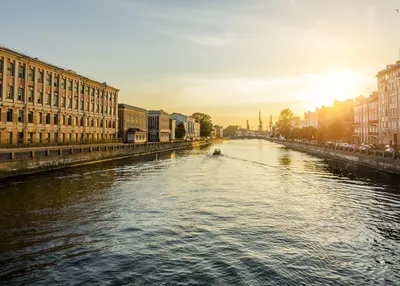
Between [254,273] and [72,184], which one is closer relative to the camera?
[254,273]

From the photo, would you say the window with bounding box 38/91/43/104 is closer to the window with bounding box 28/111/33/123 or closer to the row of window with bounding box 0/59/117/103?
the row of window with bounding box 0/59/117/103

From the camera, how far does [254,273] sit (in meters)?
13.4

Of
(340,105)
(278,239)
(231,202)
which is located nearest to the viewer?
(278,239)

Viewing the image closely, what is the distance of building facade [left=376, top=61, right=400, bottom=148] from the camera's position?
8200cm

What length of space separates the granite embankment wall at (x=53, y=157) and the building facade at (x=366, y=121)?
7697 centimetres

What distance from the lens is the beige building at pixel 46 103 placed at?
182 feet

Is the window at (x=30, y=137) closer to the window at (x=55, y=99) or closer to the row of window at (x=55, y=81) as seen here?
the row of window at (x=55, y=81)

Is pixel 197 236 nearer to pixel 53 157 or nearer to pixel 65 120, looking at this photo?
pixel 53 157

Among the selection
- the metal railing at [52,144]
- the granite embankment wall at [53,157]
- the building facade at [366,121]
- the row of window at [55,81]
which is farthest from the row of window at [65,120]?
the building facade at [366,121]

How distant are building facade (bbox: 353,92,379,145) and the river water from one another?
7465cm

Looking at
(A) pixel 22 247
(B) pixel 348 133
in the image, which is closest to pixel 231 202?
(A) pixel 22 247

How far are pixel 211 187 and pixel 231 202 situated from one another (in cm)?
851

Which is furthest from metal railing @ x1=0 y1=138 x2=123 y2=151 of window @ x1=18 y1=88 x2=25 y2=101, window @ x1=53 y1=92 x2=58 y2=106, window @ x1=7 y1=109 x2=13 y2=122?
window @ x1=53 y1=92 x2=58 y2=106

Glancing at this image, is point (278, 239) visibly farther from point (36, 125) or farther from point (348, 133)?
point (348, 133)
